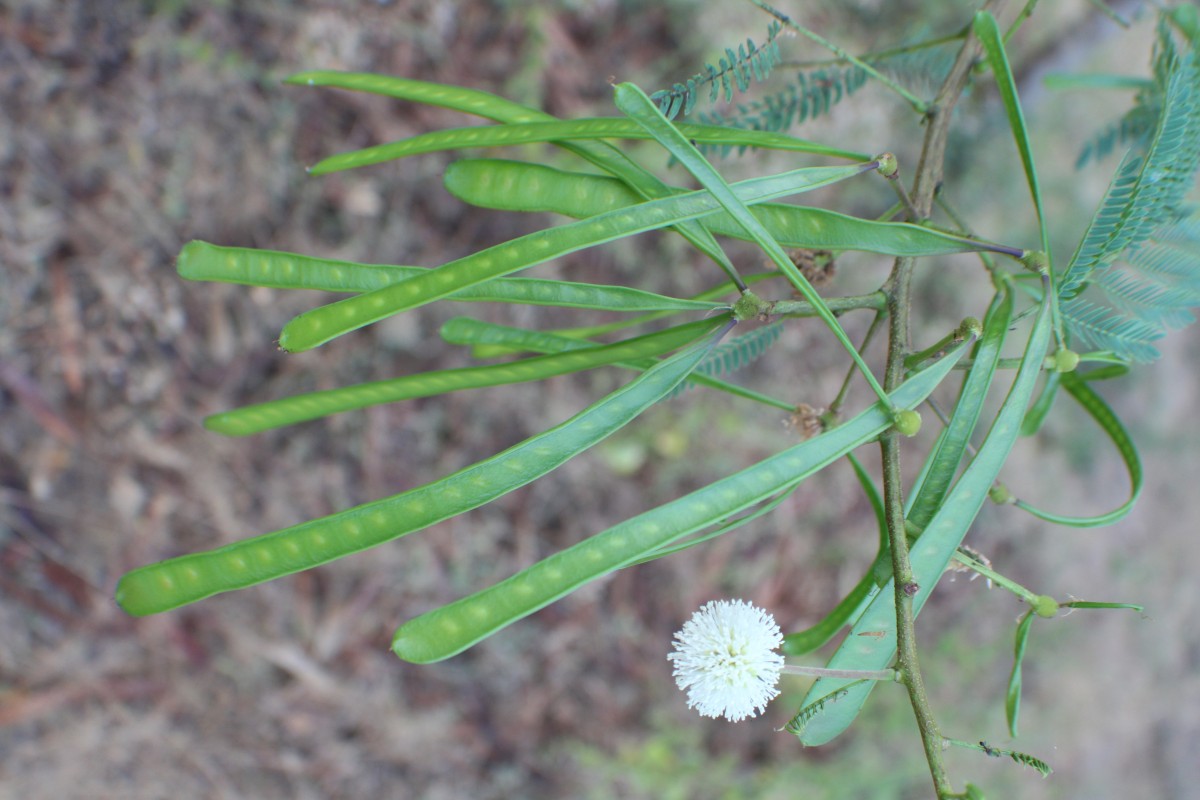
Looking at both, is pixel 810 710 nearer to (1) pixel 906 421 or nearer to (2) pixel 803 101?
(1) pixel 906 421

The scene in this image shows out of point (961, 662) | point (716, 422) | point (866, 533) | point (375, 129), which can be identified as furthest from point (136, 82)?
point (961, 662)

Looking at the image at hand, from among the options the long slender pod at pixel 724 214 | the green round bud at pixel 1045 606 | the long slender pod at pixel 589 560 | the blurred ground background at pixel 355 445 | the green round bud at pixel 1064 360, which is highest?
the long slender pod at pixel 724 214

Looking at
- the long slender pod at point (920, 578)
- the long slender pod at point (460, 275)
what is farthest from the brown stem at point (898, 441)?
the long slender pod at point (460, 275)

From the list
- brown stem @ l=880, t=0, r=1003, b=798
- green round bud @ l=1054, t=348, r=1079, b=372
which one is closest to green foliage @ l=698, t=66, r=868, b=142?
brown stem @ l=880, t=0, r=1003, b=798

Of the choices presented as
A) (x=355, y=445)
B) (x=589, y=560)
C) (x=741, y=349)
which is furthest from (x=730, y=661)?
(x=355, y=445)

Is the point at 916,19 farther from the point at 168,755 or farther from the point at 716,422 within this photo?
the point at 168,755

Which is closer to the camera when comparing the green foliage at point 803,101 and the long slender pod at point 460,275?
the long slender pod at point 460,275

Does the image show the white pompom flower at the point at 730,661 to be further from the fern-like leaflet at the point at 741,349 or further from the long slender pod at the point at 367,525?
the fern-like leaflet at the point at 741,349
